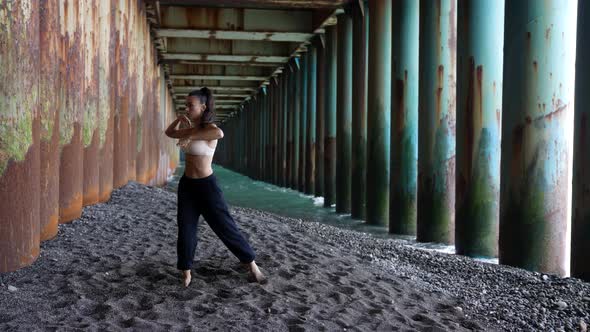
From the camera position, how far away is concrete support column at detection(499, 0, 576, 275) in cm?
705

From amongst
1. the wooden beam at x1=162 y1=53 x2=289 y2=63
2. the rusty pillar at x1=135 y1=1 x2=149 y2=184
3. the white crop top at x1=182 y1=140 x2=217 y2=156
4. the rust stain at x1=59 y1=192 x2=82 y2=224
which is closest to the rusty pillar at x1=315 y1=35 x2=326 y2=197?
the wooden beam at x1=162 y1=53 x2=289 y2=63

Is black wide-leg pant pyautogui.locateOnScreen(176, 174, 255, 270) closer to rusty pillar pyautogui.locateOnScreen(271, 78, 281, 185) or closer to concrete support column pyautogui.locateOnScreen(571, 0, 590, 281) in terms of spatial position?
concrete support column pyautogui.locateOnScreen(571, 0, 590, 281)

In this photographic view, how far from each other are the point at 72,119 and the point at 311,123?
42.9 ft

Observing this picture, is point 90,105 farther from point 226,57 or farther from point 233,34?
point 226,57

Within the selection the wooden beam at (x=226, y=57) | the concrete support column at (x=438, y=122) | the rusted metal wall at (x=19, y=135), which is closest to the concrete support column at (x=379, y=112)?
the concrete support column at (x=438, y=122)

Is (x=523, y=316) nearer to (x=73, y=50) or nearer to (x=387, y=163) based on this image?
(x=73, y=50)

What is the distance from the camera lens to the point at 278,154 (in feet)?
94.2

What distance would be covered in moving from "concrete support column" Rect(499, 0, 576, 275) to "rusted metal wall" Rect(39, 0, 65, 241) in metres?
5.45

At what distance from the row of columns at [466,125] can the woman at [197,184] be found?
3.80 m

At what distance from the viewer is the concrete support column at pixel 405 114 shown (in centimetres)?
1119

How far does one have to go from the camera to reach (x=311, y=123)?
20375mm

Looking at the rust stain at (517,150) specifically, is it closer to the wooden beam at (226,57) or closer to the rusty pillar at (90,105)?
the rusty pillar at (90,105)

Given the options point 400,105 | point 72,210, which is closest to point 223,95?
point 400,105

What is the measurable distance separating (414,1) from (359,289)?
24.1 feet
